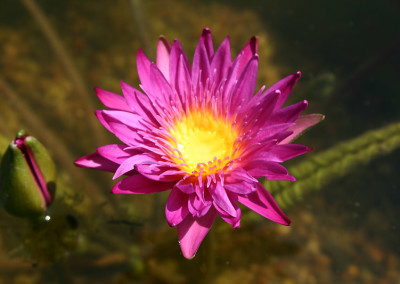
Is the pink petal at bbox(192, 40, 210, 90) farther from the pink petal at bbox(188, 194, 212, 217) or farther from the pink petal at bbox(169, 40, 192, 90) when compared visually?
the pink petal at bbox(188, 194, 212, 217)

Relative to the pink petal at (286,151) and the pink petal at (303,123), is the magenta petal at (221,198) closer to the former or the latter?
the pink petal at (286,151)

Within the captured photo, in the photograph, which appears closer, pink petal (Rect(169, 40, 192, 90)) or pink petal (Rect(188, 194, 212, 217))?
pink petal (Rect(188, 194, 212, 217))

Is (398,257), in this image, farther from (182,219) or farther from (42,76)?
(42,76)

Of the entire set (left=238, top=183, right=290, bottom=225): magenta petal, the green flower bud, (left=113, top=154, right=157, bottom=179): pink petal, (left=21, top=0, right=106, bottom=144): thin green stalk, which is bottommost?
(left=238, top=183, right=290, bottom=225): magenta petal

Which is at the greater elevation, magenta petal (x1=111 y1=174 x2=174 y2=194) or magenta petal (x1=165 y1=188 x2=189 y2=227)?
magenta petal (x1=111 y1=174 x2=174 y2=194)

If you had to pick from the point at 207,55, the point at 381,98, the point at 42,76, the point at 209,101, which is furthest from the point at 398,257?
the point at 42,76

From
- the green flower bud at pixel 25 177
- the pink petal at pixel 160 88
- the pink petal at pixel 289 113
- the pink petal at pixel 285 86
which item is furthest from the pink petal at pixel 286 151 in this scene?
the green flower bud at pixel 25 177

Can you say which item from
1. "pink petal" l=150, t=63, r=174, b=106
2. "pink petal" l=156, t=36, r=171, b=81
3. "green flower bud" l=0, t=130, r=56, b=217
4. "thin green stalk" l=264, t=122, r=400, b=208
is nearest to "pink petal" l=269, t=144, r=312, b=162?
"pink petal" l=150, t=63, r=174, b=106

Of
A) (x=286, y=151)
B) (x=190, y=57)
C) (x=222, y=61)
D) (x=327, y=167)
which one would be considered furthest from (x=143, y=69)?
(x=190, y=57)
